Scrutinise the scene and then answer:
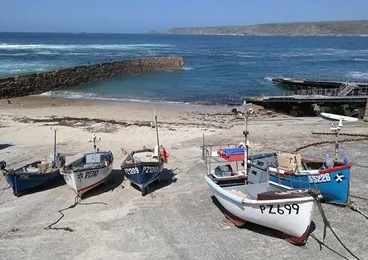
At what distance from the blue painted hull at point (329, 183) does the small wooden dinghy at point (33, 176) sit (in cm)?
776

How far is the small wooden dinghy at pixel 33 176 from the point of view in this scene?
579 inches

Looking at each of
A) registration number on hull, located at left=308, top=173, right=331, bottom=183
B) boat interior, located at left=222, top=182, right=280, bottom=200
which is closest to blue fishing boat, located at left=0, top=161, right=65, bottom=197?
boat interior, located at left=222, top=182, right=280, bottom=200

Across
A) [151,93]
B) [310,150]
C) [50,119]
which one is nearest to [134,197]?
[310,150]

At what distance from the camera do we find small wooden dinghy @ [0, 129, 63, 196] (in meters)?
14.7

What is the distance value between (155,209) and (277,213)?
398 cm

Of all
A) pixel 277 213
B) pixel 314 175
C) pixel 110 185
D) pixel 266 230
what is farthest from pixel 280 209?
pixel 110 185

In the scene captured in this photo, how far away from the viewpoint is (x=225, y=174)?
13.5 meters

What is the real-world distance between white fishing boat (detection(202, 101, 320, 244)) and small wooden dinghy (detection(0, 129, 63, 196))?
19.5 feet

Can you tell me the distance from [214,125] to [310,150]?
24.5 ft

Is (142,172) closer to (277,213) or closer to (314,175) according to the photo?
(277,213)

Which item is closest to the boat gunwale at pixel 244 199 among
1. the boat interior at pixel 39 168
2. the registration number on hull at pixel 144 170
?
the registration number on hull at pixel 144 170

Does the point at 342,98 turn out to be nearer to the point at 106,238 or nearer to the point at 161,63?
the point at 106,238

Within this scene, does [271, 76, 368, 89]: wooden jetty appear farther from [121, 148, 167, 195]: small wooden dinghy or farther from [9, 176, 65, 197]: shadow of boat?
[9, 176, 65, 197]: shadow of boat

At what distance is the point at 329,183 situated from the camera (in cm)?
1272
